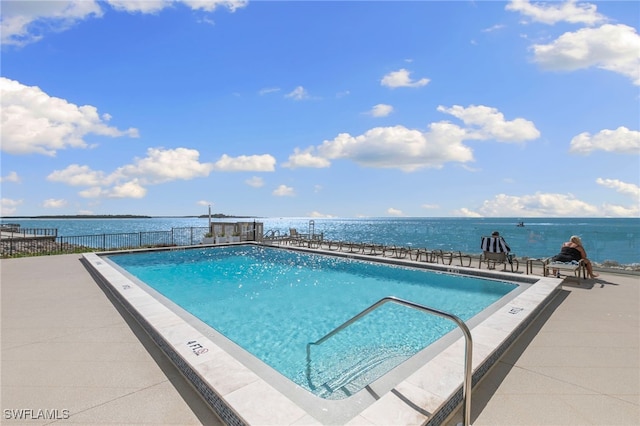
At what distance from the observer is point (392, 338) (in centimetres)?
474

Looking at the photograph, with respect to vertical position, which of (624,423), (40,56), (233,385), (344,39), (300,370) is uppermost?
(344,39)

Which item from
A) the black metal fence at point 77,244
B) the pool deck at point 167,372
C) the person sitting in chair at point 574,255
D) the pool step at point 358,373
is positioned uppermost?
the person sitting in chair at point 574,255

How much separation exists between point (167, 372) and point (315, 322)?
2.87m

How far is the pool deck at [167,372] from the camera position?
2.45m

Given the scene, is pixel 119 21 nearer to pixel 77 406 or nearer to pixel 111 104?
pixel 111 104

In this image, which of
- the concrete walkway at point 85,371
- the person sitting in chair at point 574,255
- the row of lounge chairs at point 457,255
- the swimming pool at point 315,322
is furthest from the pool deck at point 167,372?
the row of lounge chairs at point 457,255

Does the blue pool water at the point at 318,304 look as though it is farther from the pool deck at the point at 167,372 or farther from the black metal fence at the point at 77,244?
the black metal fence at the point at 77,244

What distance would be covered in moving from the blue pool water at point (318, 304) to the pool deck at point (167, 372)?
1.29 meters

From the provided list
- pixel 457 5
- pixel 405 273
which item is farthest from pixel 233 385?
pixel 457 5

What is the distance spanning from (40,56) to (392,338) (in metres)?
11.7

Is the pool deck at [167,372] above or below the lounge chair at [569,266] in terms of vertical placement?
below

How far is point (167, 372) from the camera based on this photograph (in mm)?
3113

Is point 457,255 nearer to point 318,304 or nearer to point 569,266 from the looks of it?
point 569,266

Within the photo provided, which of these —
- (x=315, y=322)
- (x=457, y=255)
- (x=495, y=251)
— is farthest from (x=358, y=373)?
(x=457, y=255)
